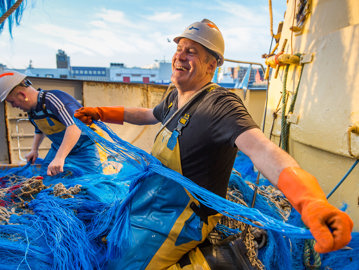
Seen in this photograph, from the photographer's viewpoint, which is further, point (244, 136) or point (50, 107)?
point (50, 107)

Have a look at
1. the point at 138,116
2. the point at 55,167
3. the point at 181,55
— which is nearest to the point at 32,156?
the point at 55,167

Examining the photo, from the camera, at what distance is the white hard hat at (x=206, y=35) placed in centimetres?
159

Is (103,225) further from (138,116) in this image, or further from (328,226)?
(328,226)

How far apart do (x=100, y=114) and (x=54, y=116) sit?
1.16 m

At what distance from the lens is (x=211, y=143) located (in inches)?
49.5

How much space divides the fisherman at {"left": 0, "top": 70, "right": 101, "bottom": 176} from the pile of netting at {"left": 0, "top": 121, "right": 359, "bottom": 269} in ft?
1.35

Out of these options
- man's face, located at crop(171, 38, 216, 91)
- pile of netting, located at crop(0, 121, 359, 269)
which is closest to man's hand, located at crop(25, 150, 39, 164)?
pile of netting, located at crop(0, 121, 359, 269)

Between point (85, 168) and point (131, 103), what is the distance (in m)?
3.21

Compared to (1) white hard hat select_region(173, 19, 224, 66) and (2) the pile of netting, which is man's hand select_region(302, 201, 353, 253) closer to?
(2) the pile of netting

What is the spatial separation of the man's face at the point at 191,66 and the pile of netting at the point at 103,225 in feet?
2.12

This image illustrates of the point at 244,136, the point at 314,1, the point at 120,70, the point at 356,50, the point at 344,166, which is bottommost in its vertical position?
the point at 344,166

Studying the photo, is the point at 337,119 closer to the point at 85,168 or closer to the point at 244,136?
the point at 244,136

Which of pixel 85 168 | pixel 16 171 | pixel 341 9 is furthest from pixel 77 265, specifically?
pixel 341 9

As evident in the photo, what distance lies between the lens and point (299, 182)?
0.80 m
